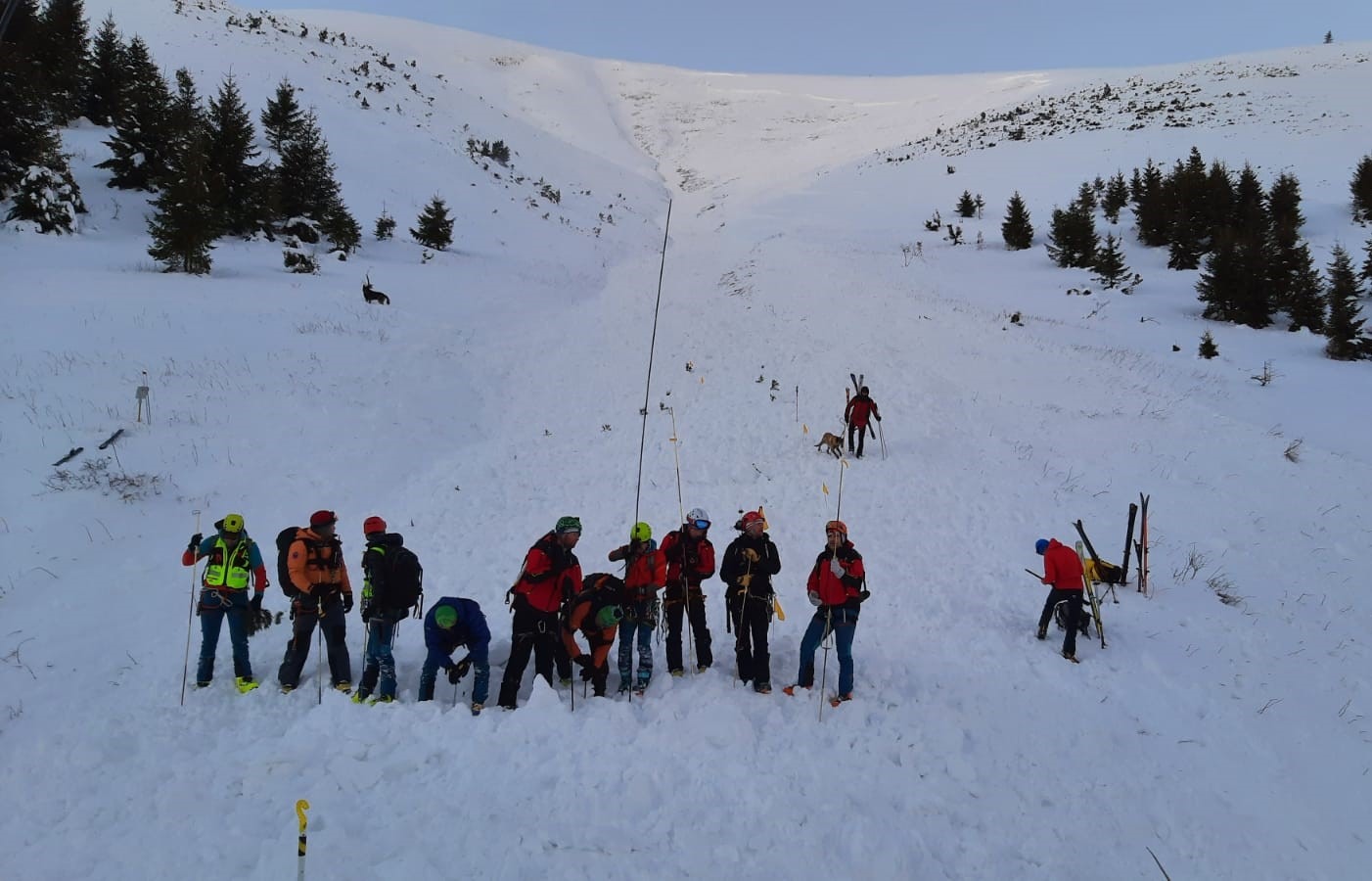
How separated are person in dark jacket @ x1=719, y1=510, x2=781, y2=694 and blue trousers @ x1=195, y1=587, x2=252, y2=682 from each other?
4864 millimetres

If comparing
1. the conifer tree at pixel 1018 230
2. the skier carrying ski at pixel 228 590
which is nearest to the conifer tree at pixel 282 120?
the skier carrying ski at pixel 228 590

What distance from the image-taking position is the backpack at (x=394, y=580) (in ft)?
21.1

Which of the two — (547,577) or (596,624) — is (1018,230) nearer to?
(596,624)

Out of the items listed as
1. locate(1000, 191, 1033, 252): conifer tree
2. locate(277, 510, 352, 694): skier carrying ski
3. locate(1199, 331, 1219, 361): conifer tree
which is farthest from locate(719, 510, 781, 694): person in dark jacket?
locate(1000, 191, 1033, 252): conifer tree

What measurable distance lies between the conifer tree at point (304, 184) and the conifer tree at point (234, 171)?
1250 millimetres

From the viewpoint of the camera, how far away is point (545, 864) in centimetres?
444

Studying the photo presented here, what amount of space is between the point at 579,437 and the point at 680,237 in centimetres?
2894

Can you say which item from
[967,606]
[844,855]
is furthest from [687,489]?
[844,855]

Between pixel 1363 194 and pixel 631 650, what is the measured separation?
3286 centimetres

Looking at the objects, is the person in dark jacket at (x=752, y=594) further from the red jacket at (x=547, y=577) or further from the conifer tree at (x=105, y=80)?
the conifer tree at (x=105, y=80)

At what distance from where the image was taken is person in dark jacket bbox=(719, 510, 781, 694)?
272 inches

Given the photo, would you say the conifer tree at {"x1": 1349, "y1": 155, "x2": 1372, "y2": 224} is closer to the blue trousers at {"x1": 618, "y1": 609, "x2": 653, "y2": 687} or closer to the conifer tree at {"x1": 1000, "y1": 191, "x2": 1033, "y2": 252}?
the conifer tree at {"x1": 1000, "y1": 191, "x2": 1033, "y2": 252}

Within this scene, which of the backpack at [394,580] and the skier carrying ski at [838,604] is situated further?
the skier carrying ski at [838,604]

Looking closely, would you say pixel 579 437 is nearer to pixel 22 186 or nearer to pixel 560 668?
pixel 560 668
